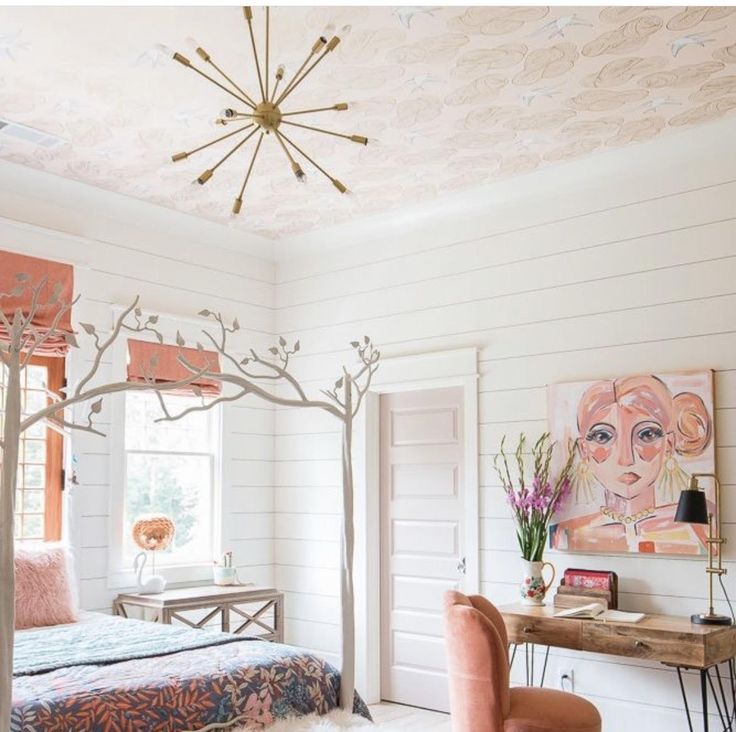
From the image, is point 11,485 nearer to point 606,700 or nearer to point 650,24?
point 650,24

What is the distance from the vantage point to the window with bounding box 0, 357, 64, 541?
4.92 meters

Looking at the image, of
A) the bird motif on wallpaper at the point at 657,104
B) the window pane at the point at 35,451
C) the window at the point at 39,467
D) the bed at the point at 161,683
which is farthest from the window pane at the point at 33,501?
the bird motif on wallpaper at the point at 657,104

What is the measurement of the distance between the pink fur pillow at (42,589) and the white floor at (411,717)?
1.92 metres

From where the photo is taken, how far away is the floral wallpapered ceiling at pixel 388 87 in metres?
3.36

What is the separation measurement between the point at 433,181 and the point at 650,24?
1.90m

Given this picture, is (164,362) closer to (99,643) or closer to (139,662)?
(99,643)

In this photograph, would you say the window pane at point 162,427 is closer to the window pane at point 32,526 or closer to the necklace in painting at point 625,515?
the window pane at point 32,526

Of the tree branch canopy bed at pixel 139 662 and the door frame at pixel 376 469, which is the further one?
the door frame at pixel 376 469

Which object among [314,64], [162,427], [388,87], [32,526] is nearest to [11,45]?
[314,64]

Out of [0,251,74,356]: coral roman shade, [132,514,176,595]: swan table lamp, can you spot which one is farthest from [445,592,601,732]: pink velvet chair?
[0,251,74,356]: coral roman shade

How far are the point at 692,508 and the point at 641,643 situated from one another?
64 cm

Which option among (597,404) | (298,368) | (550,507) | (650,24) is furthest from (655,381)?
(298,368)

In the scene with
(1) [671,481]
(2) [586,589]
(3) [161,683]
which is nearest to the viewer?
(3) [161,683]

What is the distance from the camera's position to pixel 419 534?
18.3 feet
